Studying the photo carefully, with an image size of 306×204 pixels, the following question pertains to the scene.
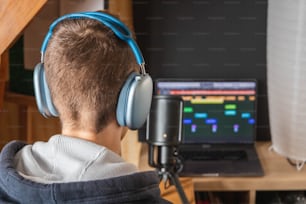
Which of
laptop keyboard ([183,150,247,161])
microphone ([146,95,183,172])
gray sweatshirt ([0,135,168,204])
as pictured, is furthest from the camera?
laptop keyboard ([183,150,247,161])

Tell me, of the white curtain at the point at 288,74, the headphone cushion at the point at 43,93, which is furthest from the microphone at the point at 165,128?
the headphone cushion at the point at 43,93

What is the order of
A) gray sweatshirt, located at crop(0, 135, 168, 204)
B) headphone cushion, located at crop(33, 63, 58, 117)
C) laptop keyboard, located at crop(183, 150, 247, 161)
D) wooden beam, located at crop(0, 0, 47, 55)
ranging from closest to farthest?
gray sweatshirt, located at crop(0, 135, 168, 204) → headphone cushion, located at crop(33, 63, 58, 117) → wooden beam, located at crop(0, 0, 47, 55) → laptop keyboard, located at crop(183, 150, 247, 161)

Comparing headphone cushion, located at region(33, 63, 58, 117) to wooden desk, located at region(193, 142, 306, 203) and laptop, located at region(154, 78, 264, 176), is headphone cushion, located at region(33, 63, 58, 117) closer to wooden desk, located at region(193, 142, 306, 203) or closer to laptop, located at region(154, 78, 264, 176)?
wooden desk, located at region(193, 142, 306, 203)

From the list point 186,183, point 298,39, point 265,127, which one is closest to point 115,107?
point 186,183

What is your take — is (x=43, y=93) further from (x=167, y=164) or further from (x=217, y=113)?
(x=217, y=113)

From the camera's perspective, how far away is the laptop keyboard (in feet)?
4.86

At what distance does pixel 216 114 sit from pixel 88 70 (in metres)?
0.83

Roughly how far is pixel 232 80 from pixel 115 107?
31.9 inches

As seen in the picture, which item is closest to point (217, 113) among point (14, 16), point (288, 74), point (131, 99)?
point (288, 74)

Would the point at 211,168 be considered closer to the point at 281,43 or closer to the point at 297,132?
the point at 297,132

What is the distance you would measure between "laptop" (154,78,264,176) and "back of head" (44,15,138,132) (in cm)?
75

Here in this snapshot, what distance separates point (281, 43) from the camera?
143 centimetres

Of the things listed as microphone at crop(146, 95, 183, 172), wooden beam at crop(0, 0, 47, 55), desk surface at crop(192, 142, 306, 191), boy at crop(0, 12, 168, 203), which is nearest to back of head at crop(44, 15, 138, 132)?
boy at crop(0, 12, 168, 203)

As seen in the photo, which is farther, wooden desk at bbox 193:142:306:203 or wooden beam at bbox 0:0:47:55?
wooden desk at bbox 193:142:306:203
